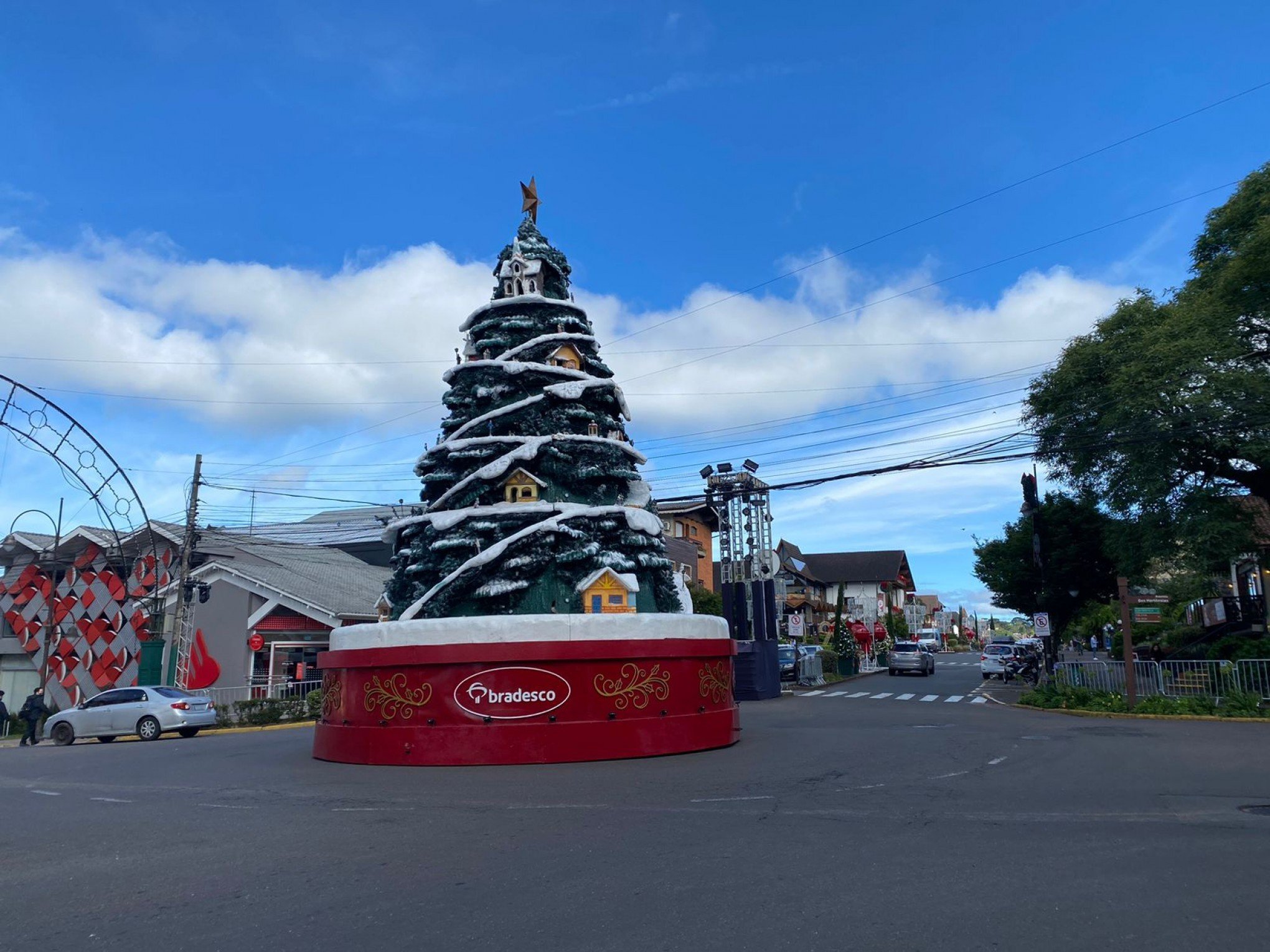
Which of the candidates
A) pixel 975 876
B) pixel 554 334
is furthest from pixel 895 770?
pixel 554 334

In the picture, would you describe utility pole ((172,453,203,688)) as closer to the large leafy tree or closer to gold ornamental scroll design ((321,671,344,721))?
gold ornamental scroll design ((321,671,344,721))

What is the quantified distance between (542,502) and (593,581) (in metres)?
1.75

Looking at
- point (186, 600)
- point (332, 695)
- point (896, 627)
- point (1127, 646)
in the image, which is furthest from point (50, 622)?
point (896, 627)

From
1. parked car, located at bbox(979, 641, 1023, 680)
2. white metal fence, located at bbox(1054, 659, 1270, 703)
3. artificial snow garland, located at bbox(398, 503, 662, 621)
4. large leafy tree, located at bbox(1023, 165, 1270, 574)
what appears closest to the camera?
artificial snow garland, located at bbox(398, 503, 662, 621)

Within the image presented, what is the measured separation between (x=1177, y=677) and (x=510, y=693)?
56.4 ft

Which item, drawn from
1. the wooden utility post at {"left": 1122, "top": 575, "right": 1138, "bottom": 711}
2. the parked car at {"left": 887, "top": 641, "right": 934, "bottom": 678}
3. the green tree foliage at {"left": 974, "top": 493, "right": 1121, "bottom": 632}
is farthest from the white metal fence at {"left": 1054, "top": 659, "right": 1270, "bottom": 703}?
the parked car at {"left": 887, "top": 641, "right": 934, "bottom": 678}

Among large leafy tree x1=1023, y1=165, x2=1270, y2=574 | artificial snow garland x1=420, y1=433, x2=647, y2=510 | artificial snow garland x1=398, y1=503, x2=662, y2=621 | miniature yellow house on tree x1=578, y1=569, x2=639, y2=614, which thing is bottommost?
miniature yellow house on tree x1=578, y1=569, x2=639, y2=614

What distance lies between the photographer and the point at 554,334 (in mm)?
17750

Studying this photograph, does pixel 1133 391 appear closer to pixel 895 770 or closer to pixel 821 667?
pixel 895 770

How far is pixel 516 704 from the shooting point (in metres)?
13.3

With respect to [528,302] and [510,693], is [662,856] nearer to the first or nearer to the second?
[510,693]

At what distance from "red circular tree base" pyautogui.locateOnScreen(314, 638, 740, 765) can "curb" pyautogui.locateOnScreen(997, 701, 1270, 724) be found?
11.8 metres

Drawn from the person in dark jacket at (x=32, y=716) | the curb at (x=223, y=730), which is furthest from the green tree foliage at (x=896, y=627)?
the person in dark jacket at (x=32, y=716)

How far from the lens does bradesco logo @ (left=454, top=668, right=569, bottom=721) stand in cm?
1332
